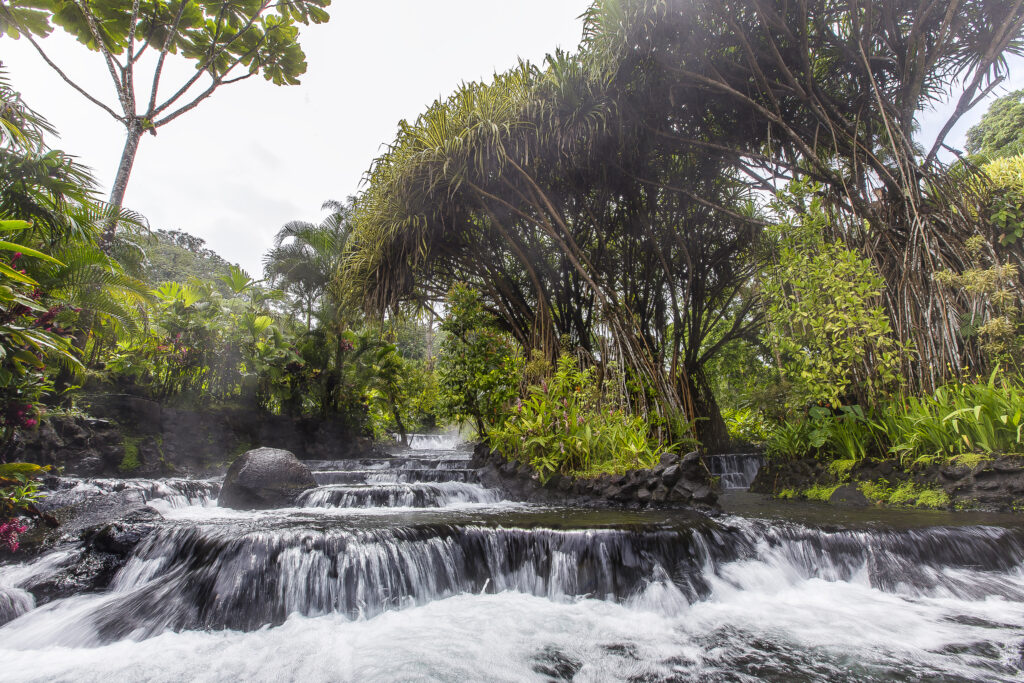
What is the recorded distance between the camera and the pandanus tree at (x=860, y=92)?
5.13 meters

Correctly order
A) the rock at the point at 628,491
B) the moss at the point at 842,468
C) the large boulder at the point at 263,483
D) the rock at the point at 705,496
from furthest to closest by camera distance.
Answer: the moss at the point at 842,468 → the large boulder at the point at 263,483 → the rock at the point at 628,491 → the rock at the point at 705,496

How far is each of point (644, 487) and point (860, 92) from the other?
6.41 metres

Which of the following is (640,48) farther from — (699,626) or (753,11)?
(699,626)

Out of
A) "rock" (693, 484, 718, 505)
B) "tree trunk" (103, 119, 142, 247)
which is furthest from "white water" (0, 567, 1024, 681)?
"tree trunk" (103, 119, 142, 247)

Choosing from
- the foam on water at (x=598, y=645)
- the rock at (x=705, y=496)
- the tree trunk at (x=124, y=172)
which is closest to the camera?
the foam on water at (x=598, y=645)

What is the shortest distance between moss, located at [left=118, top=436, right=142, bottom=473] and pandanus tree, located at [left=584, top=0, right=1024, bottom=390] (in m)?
9.16

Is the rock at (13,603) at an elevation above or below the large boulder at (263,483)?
below

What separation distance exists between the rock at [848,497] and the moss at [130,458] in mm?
9851

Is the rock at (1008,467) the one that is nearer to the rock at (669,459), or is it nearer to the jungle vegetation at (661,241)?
the jungle vegetation at (661,241)

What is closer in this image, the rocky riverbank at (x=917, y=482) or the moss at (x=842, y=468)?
the rocky riverbank at (x=917, y=482)

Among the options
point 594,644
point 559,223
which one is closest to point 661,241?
point 559,223

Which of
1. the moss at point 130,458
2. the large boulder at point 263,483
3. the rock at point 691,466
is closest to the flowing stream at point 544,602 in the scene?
the rock at point 691,466

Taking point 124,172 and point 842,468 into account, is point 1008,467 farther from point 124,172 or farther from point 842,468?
point 124,172

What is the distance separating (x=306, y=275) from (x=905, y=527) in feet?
41.6
